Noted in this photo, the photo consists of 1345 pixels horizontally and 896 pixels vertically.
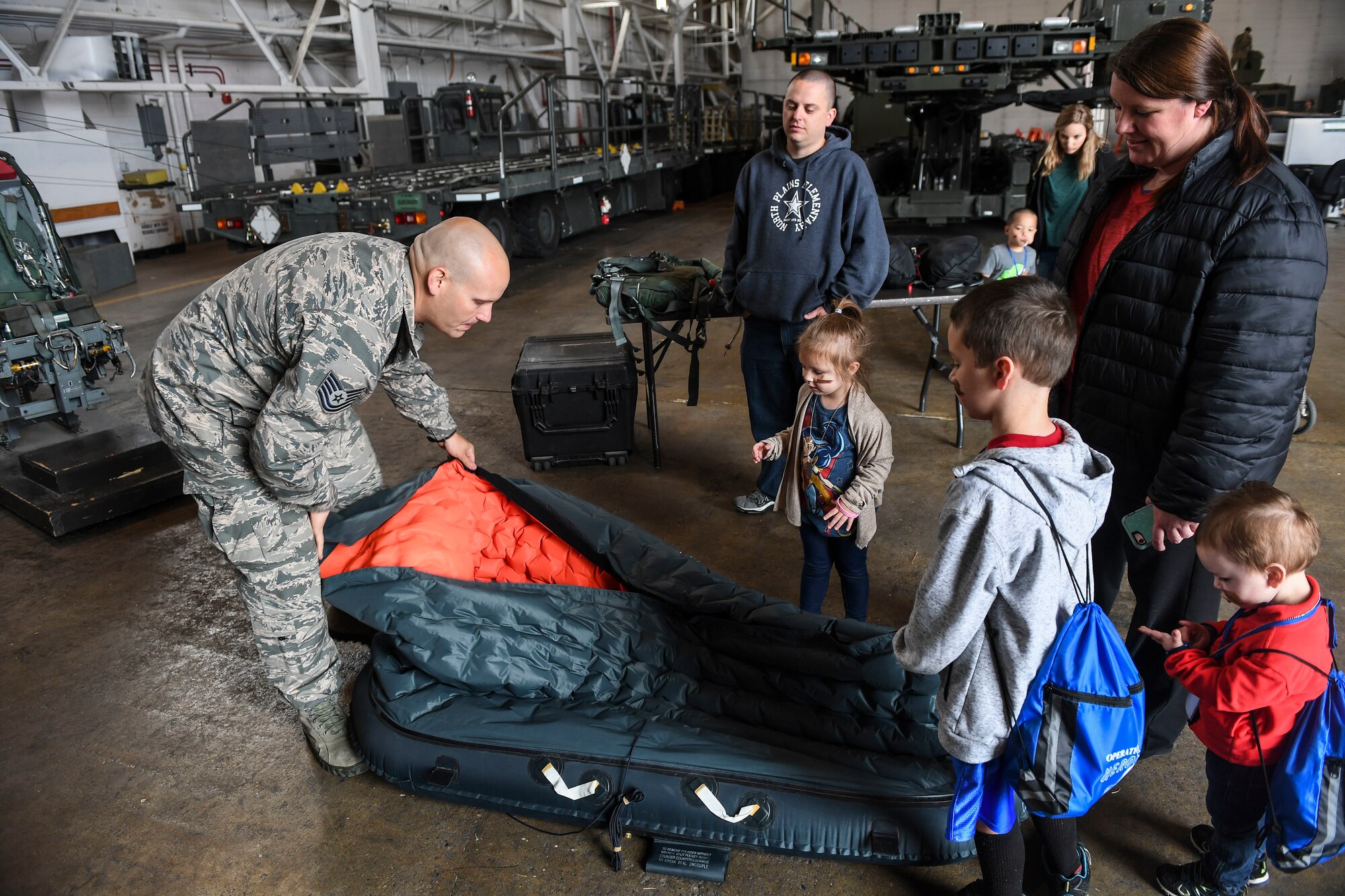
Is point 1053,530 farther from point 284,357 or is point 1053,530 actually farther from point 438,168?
point 438,168

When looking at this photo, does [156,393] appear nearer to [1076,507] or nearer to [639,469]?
[1076,507]

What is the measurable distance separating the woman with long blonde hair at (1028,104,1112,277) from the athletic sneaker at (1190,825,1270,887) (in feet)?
9.39

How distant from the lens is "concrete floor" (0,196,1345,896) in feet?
6.59

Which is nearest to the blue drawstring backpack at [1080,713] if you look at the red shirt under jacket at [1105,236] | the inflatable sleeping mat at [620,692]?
the inflatable sleeping mat at [620,692]

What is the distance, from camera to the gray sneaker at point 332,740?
2316mm

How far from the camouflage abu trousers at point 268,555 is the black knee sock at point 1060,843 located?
70.8 inches

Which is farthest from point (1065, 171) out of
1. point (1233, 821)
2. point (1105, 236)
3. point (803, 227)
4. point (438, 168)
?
point (438, 168)

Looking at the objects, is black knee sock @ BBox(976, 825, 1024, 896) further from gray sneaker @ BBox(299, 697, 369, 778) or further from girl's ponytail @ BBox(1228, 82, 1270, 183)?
gray sneaker @ BBox(299, 697, 369, 778)

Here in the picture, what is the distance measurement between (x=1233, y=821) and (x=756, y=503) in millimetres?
2171

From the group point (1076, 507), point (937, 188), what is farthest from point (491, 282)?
point (937, 188)

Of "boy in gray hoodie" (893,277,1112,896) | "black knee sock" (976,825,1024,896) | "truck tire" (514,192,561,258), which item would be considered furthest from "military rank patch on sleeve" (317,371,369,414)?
"truck tire" (514,192,561,258)

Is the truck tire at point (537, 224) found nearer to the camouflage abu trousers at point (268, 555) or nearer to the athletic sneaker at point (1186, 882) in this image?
the camouflage abu trousers at point (268, 555)

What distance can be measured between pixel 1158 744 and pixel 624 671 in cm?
139

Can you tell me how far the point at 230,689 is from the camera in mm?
2758
